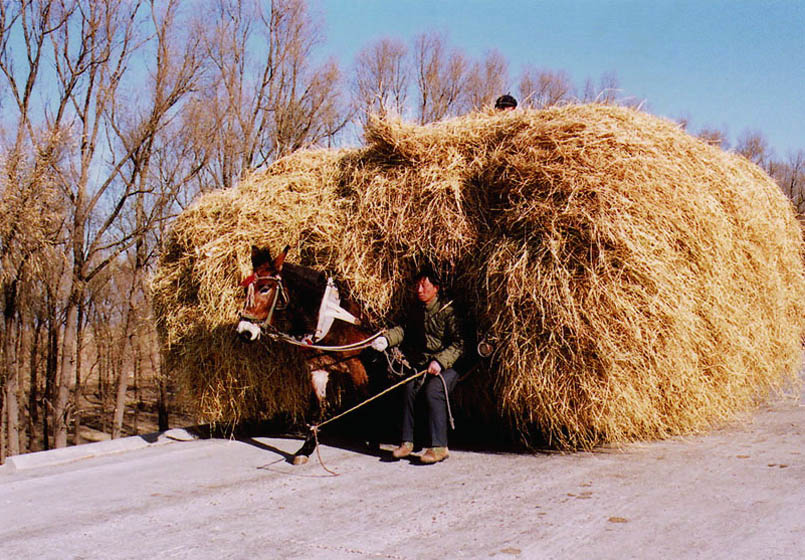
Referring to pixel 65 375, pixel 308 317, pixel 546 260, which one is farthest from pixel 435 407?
pixel 65 375

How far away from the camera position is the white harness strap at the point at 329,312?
607cm

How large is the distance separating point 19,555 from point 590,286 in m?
4.15

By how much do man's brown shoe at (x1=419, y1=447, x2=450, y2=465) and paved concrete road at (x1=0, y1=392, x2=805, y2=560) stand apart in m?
0.07

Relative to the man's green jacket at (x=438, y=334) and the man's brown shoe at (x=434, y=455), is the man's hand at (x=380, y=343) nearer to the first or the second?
the man's green jacket at (x=438, y=334)

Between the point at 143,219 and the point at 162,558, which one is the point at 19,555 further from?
the point at 143,219

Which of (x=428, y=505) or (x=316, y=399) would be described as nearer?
(x=428, y=505)

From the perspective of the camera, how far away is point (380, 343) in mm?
6055

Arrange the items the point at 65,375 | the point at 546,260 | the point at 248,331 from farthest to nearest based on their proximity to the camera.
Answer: the point at 65,375 → the point at 248,331 → the point at 546,260

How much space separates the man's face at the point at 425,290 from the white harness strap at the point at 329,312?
0.71 metres

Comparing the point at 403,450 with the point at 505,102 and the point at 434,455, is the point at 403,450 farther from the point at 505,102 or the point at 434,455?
the point at 505,102

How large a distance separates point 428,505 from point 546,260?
2.10 meters

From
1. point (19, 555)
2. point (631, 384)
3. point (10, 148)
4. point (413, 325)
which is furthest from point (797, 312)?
point (10, 148)

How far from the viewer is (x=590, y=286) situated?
17.3 feet

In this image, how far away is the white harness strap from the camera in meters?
6.07
